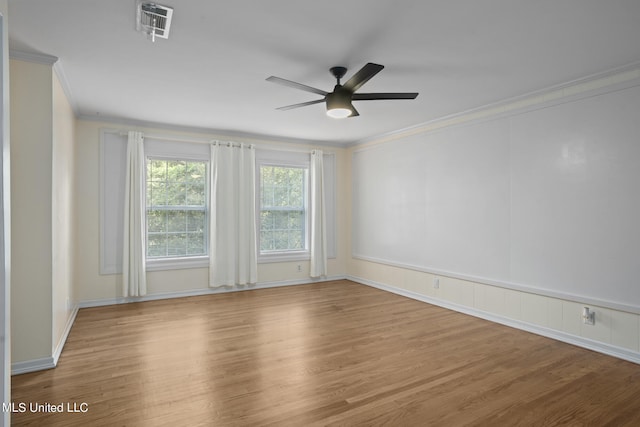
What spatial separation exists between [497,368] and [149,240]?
187 inches

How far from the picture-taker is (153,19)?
234 centimetres

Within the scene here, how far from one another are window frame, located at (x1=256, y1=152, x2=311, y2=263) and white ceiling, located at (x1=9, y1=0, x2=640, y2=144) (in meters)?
1.86

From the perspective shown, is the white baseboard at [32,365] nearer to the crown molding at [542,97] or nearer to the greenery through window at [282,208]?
the greenery through window at [282,208]

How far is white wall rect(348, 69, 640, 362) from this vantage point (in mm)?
3217

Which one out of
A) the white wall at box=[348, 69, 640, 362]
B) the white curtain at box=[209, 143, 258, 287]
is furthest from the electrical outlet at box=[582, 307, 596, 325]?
the white curtain at box=[209, 143, 258, 287]

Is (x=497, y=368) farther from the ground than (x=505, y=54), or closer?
closer

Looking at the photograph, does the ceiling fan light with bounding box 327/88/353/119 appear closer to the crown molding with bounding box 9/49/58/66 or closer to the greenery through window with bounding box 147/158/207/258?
the crown molding with bounding box 9/49/58/66

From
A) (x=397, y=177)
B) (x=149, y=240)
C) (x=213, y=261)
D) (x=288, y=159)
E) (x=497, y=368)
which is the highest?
(x=288, y=159)

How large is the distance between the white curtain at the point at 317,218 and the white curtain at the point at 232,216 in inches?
43.5

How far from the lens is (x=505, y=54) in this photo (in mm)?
2930

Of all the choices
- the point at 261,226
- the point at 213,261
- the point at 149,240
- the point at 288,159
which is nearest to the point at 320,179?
the point at 288,159

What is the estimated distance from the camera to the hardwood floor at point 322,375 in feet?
7.45

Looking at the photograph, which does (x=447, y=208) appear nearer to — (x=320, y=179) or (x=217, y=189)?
(x=320, y=179)

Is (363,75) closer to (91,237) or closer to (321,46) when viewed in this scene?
(321,46)
